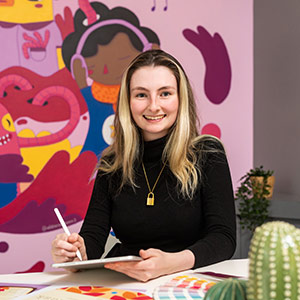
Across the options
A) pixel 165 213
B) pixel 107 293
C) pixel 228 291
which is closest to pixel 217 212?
pixel 165 213

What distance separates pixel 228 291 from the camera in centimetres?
64

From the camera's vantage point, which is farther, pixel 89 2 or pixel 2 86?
pixel 89 2

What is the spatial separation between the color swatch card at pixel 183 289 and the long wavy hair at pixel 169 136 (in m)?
0.47

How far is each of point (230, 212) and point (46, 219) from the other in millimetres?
1476

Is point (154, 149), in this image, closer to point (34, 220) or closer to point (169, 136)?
point (169, 136)

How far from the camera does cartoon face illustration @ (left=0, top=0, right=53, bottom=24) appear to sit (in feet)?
8.31

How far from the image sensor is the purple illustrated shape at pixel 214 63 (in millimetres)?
3260

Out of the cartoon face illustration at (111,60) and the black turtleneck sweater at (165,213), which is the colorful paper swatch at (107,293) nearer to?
the black turtleneck sweater at (165,213)

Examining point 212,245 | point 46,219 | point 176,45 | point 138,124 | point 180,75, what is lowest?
point 46,219

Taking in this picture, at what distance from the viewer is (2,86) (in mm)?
2533

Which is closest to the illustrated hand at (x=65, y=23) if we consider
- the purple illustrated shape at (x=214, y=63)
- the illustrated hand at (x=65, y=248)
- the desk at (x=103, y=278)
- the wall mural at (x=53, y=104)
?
the wall mural at (x=53, y=104)

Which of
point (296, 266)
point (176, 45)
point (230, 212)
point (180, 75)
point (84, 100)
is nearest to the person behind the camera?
point (296, 266)

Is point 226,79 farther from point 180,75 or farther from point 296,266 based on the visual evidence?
point 296,266

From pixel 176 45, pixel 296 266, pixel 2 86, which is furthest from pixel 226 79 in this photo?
pixel 296 266
